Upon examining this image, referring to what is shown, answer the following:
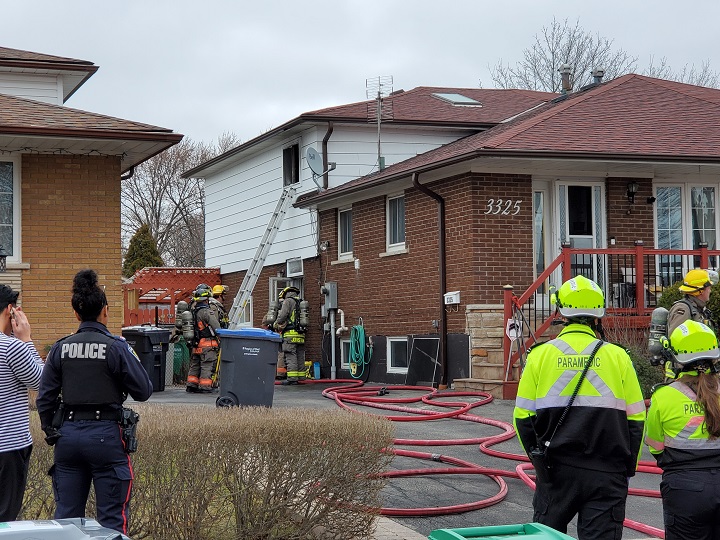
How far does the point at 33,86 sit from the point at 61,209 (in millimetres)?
4848

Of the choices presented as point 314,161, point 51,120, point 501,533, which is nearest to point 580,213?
point 314,161

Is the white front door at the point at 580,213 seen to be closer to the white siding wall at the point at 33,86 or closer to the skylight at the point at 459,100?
the skylight at the point at 459,100

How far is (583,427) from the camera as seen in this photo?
17.0 ft

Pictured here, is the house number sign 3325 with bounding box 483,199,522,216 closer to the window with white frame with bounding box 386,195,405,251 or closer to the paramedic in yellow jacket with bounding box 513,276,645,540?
the window with white frame with bounding box 386,195,405,251

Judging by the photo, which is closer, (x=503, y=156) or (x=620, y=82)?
(x=503, y=156)

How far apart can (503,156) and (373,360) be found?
18.6 feet

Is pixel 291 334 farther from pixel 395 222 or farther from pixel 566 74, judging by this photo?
pixel 566 74

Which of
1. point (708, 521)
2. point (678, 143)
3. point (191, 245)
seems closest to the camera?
point (708, 521)

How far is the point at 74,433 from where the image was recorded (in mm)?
5559

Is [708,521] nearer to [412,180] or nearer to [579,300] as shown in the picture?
[579,300]

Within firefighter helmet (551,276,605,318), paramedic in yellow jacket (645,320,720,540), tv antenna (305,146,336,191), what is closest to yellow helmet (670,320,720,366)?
paramedic in yellow jacket (645,320,720,540)

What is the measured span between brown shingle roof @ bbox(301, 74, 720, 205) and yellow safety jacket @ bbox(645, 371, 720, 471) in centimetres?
1065

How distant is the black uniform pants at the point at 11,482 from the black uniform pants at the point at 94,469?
393 mm

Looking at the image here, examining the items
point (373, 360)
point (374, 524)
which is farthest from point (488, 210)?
point (374, 524)
